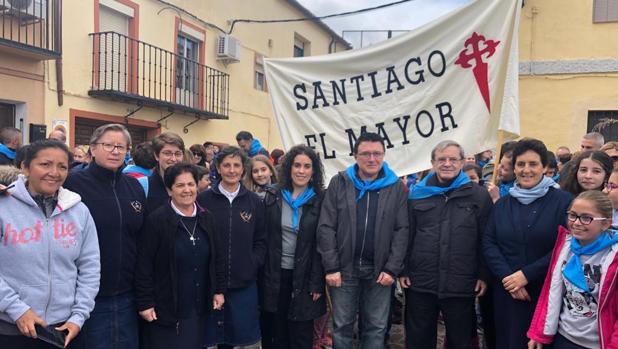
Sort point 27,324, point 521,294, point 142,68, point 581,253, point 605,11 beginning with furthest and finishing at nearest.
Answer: point 142,68 → point 605,11 → point 521,294 → point 581,253 → point 27,324

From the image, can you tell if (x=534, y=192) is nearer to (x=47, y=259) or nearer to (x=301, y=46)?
(x=47, y=259)

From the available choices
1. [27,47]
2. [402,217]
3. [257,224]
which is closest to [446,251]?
[402,217]

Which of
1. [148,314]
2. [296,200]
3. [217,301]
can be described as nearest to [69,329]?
[148,314]

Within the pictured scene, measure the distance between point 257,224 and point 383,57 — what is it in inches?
78.9

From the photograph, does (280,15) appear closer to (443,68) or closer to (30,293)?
(443,68)

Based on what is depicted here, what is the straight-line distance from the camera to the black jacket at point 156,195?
3236mm

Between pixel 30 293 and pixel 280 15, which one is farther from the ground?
pixel 280 15

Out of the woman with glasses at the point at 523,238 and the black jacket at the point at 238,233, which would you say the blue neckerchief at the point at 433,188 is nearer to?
the woman with glasses at the point at 523,238

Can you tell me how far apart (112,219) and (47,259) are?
0.43 metres

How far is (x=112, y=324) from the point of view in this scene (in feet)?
9.39

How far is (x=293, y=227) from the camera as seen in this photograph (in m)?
3.57

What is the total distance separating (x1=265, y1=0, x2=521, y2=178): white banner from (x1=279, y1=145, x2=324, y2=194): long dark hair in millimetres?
935

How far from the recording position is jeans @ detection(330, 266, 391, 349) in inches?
137

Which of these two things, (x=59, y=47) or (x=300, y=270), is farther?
(x=59, y=47)
